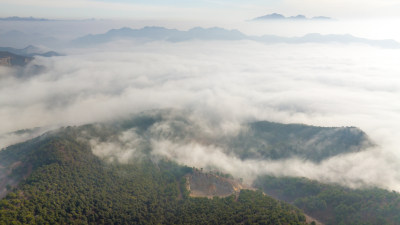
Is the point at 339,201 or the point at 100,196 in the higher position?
the point at 100,196

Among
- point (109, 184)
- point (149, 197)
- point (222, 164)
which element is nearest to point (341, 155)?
point (222, 164)


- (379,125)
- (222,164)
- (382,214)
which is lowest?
(222,164)

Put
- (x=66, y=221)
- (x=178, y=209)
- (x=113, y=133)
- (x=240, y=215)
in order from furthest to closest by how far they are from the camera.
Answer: (x=113, y=133) < (x=178, y=209) < (x=240, y=215) < (x=66, y=221)

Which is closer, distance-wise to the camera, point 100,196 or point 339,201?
point 100,196

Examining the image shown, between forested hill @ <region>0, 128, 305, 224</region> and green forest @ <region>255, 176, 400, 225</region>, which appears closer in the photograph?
forested hill @ <region>0, 128, 305, 224</region>

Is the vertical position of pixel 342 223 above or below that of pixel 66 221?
below

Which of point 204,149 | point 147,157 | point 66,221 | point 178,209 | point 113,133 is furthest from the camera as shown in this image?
point 204,149

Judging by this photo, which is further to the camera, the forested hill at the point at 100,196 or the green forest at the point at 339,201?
the green forest at the point at 339,201

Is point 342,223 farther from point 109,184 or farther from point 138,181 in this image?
point 109,184
